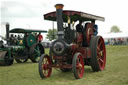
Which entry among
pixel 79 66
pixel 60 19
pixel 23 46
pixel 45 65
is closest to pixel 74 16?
pixel 60 19

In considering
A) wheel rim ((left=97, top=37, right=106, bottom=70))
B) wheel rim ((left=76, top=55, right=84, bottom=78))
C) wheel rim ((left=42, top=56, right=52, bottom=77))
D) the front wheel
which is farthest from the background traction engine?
wheel rim ((left=76, top=55, right=84, bottom=78))

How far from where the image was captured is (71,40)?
5504 millimetres

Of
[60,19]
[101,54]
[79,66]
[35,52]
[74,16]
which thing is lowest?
[35,52]

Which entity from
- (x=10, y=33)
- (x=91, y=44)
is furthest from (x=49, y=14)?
(x=10, y=33)

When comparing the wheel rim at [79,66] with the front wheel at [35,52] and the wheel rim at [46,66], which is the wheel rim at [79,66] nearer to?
the wheel rim at [46,66]

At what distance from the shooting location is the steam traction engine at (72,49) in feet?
16.5

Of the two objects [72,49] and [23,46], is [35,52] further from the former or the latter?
[72,49]

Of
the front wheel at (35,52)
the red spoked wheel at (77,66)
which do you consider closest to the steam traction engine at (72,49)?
the red spoked wheel at (77,66)

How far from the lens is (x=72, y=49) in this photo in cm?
527

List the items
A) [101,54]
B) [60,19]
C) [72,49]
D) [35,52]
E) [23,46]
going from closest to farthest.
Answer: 1. [60,19]
2. [72,49]
3. [101,54]
4. [23,46]
5. [35,52]

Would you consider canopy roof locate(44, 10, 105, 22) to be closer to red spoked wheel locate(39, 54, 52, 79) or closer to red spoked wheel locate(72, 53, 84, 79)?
red spoked wheel locate(72, 53, 84, 79)

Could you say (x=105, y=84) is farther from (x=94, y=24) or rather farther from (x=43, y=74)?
(x=94, y=24)

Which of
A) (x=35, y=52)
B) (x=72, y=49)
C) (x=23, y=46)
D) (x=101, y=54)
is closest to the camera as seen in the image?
(x=72, y=49)

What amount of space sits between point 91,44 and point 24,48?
16.2 ft
